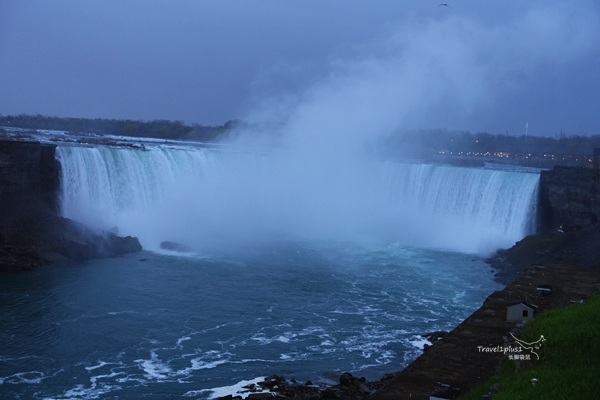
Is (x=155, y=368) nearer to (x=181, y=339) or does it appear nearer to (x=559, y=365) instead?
(x=181, y=339)

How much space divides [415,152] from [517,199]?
108 feet

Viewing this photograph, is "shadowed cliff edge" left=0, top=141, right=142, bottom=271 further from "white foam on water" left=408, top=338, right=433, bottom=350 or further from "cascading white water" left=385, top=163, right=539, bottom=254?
"cascading white water" left=385, top=163, right=539, bottom=254

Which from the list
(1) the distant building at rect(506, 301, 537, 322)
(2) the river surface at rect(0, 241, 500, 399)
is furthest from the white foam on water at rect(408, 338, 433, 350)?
(1) the distant building at rect(506, 301, 537, 322)

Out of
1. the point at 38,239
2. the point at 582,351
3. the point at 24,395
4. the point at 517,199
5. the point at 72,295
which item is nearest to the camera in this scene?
the point at 582,351

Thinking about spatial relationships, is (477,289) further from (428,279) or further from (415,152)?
(415,152)

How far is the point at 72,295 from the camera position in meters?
16.8

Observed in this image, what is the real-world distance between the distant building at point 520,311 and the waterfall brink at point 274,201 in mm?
14293

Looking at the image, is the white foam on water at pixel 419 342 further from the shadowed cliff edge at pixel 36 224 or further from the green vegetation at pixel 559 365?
the shadowed cliff edge at pixel 36 224

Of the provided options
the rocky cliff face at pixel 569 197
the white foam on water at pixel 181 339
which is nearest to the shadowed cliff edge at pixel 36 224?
the white foam on water at pixel 181 339

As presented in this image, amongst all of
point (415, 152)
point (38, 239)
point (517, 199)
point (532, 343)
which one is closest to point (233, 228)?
point (38, 239)

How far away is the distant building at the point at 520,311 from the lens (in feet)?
39.6

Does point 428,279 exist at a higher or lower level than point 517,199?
lower

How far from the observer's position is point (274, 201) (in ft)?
119

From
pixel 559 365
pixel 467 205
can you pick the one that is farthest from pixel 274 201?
pixel 559 365
